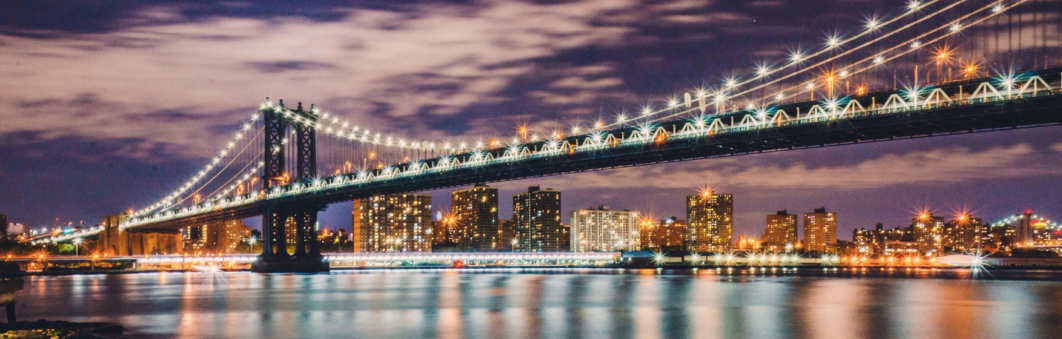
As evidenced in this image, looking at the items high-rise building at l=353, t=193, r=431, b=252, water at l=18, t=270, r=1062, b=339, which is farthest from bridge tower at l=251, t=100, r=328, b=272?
high-rise building at l=353, t=193, r=431, b=252

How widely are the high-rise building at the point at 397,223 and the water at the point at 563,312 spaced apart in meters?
137

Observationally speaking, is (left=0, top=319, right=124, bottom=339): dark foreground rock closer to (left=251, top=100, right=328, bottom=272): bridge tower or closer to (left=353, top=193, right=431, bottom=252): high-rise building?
(left=251, top=100, right=328, bottom=272): bridge tower

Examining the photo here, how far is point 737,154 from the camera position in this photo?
2253 inches

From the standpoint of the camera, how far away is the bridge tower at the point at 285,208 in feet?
271

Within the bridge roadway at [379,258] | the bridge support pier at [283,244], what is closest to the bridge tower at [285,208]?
the bridge support pier at [283,244]

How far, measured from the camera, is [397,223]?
196875 mm

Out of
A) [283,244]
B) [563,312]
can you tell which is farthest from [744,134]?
[283,244]

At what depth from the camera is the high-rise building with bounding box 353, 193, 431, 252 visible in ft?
633

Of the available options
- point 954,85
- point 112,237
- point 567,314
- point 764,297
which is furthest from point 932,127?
point 112,237

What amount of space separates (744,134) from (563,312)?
2069 cm

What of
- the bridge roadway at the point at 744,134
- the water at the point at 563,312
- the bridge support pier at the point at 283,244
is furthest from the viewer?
the bridge support pier at the point at 283,244

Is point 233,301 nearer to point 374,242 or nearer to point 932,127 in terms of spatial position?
point 932,127

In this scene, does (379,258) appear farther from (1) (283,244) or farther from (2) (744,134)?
(2) (744,134)

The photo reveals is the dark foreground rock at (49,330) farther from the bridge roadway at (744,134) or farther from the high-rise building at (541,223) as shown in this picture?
the high-rise building at (541,223)
